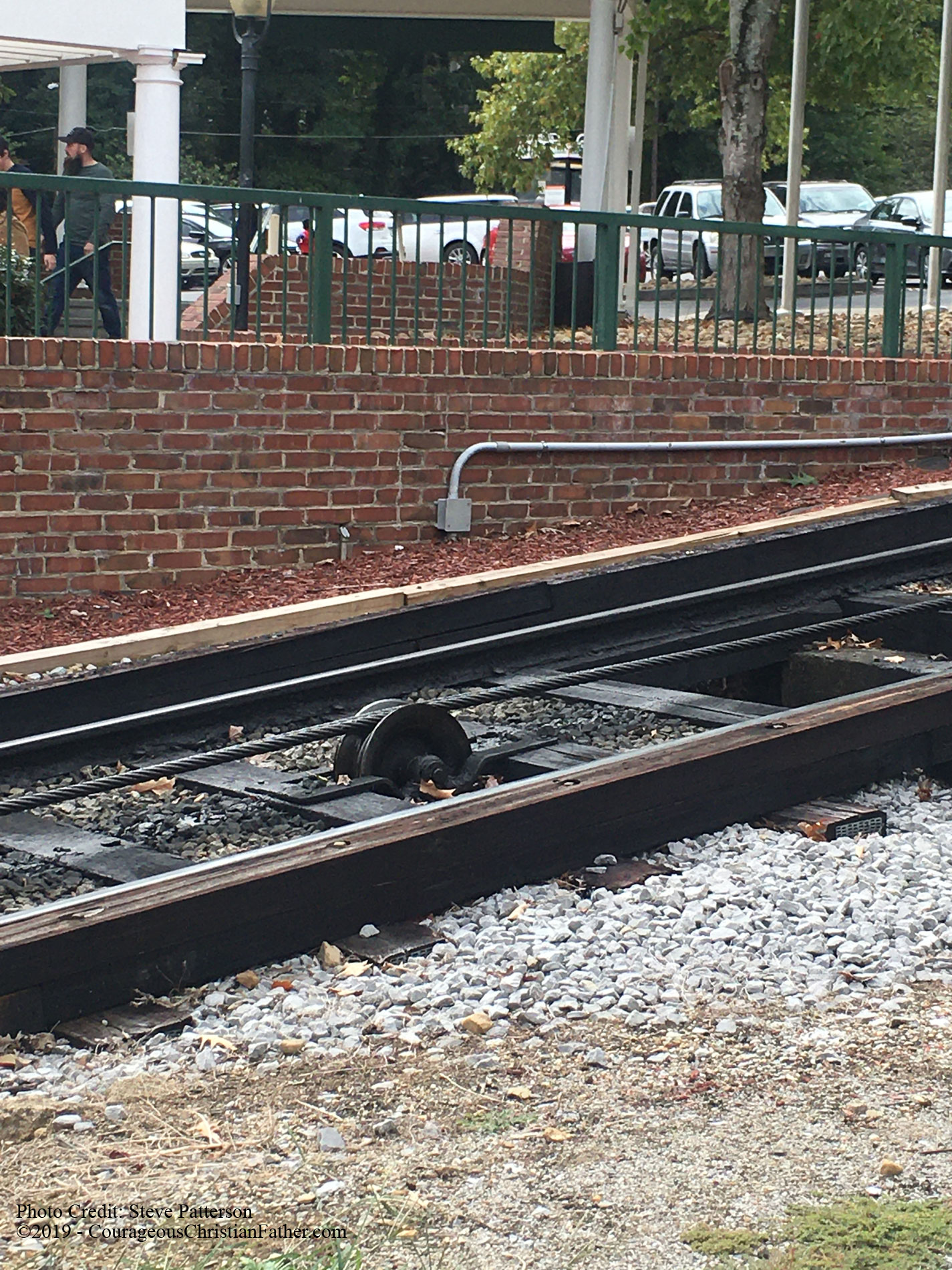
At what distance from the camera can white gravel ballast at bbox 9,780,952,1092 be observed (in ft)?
A: 12.1

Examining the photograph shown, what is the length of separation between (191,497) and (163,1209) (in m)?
6.11

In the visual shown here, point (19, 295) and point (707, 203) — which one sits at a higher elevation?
point (707, 203)

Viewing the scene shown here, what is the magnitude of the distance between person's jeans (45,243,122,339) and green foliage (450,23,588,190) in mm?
20445

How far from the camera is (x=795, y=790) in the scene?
5270mm

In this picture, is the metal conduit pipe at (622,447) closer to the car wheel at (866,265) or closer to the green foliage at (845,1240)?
the car wheel at (866,265)

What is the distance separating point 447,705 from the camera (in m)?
5.94

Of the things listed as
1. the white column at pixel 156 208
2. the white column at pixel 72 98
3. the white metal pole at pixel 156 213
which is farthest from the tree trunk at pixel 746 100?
the white column at pixel 72 98

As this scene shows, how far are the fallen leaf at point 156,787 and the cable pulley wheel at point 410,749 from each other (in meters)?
0.59

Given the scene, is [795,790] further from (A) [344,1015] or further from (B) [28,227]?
(B) [28,227]

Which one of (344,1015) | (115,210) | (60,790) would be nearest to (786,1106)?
(344,1015)

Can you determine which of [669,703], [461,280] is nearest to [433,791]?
[669,703]

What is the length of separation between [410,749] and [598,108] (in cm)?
1177

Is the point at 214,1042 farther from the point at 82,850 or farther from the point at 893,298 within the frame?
the point at 893,298

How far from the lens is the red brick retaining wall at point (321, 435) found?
840cm
